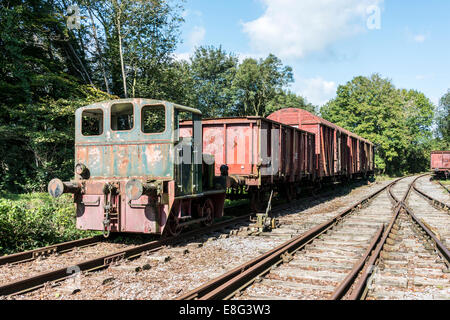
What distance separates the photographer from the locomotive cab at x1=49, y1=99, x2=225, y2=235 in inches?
274

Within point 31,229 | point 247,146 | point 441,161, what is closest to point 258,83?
point 441,161

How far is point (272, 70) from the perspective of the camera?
1873 inches

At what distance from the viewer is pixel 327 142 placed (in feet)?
61.6

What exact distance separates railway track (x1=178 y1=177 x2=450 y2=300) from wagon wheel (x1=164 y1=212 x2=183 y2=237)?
2129 millimetres

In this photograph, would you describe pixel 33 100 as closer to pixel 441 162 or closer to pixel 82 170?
pixel 82 170

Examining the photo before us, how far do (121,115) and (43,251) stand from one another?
322 cm

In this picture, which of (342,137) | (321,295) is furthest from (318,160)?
(321,295)

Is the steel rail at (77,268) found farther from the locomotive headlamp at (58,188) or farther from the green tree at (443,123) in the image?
the green tree at (443,123)

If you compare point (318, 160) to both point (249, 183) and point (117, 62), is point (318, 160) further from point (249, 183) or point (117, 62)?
point (117, 62)

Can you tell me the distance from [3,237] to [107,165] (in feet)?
7.64

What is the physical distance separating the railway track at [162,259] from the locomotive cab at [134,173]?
54 cm

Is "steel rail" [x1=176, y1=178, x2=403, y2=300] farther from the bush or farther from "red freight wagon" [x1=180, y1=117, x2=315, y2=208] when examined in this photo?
the bush

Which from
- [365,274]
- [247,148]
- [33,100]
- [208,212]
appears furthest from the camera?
[33,100]

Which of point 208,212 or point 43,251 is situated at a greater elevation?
point 208,212
